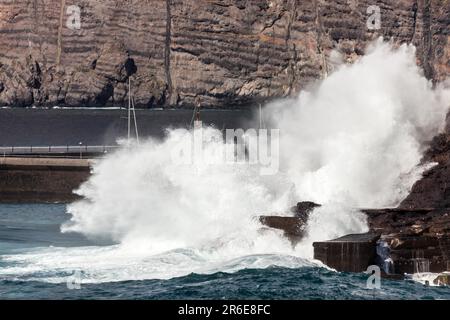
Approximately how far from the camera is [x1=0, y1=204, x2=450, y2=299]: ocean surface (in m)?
28.8

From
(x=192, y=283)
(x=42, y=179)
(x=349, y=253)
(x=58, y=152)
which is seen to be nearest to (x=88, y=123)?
(x=58, y=152)

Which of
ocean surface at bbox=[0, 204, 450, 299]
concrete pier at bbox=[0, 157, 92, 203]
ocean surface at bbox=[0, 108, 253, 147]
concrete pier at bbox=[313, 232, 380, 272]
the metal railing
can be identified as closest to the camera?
ocean surface at bbox=[0, 204, 450, 299]

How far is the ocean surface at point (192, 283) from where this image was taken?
28.8 metres

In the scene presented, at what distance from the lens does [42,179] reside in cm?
6431

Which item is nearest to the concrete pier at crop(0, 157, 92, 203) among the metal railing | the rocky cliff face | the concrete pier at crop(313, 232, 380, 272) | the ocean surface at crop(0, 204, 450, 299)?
the metal railing

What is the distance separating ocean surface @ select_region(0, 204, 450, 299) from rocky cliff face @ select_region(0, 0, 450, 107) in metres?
159

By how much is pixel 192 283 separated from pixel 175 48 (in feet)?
553

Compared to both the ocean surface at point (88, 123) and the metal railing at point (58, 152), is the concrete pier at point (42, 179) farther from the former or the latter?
the ocean surface at point (88, 123)

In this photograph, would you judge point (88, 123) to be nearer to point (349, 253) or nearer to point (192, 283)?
point (349, 253)

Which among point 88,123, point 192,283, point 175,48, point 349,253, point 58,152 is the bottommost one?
point 192,283

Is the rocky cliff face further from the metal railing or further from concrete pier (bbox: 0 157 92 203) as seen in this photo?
concrete pier (bbox: 0 157 92 203)

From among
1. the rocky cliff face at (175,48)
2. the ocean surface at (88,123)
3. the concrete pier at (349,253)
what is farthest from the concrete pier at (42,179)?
the rocky cliff face at (175,48)

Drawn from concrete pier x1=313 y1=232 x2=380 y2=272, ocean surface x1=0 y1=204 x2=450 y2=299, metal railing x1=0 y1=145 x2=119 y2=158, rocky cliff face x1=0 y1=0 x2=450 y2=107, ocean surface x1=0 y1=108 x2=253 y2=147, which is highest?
rocky cliff face x1=0 y1=0 x2=450 y2=107

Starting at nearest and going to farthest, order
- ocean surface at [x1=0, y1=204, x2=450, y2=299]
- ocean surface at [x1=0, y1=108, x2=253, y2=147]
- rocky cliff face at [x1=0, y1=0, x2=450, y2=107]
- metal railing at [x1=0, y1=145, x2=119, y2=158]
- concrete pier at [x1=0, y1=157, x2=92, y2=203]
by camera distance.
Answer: ocean surface at [x1=0, y1=204, x2=450, y2=299], concrete pier at [x1=0, y1=157, x2=92, y2=203], metal railing at [x1=0, y1=145, x2=119, y2=158], ocean surface at [x1=0, y1=108, x2=253, y2=147], rocky cliff face at [x1=0, y1=0, x2=450, y2=107]
